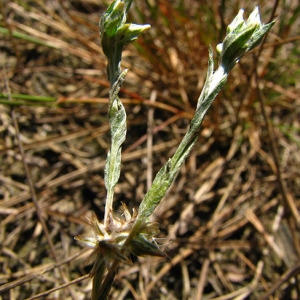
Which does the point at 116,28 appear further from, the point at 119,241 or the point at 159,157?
the point at 159,157

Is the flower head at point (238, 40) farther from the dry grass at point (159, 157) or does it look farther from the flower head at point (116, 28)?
the dry grass at point (159, 157)

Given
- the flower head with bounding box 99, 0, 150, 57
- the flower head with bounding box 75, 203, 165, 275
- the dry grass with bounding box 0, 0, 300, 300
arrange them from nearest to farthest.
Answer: the flower head with bounding box 75, 203, 165, 275, the flower head with bounding box 99, 0, 150, 57, the dry grass with bounding box 0, 0, 300, 300

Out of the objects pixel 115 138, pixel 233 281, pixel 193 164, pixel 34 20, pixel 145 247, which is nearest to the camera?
pixel 145 247

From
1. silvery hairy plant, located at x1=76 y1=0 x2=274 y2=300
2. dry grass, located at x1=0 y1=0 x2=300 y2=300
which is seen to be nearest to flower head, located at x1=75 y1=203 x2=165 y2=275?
silvery hairy plant, located at x1=76 y1=0 x2=274 y2=300

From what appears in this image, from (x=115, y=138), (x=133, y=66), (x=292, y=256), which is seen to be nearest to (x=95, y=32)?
(x=133, y=66)

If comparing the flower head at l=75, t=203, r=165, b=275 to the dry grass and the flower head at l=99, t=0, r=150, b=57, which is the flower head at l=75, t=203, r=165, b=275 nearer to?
the flower head at l=99, t=0, r=150, b=57

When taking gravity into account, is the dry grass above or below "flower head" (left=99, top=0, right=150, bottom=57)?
below

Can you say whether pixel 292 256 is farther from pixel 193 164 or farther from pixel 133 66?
pixel 133 66

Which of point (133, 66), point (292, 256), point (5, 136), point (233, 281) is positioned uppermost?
point (133, 66)
